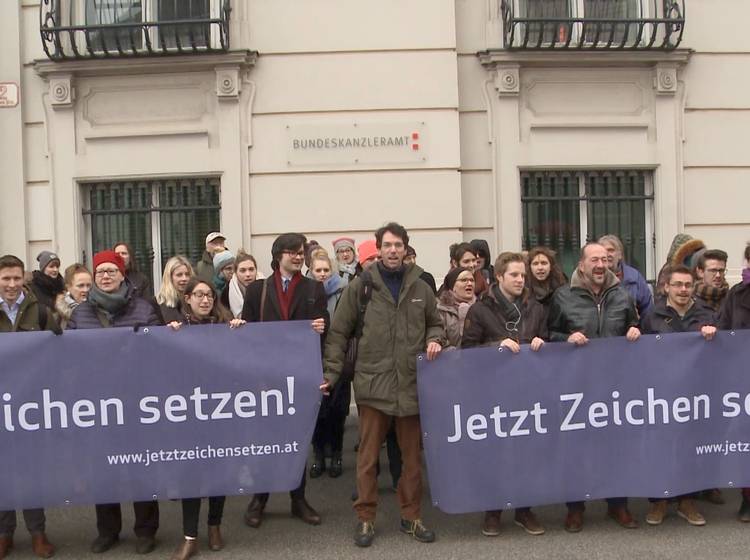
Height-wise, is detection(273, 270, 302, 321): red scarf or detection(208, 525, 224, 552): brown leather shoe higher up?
detection(273, 270, 302, 321): red scarf

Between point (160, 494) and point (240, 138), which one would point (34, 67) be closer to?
point (240, 138)

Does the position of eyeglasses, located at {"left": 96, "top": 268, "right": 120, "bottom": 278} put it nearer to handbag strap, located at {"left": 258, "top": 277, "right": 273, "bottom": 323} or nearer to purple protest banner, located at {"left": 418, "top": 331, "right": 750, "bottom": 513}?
handbag strap, located at {"left": 258, "top": 277, "right": 273, "bottom": 323}

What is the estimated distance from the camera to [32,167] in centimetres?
969

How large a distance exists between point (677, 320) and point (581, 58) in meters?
4.89

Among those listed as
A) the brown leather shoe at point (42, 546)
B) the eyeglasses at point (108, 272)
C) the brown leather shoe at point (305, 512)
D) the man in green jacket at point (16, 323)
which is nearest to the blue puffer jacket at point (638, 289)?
the brown leather shoe at point (305, 512)

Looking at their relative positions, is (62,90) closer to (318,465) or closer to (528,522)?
(318,465)

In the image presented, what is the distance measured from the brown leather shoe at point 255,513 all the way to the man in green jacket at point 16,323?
1.22 m

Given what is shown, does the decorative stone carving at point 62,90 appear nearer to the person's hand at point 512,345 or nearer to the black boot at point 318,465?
the black boot at point 318,465

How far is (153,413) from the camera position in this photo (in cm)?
527

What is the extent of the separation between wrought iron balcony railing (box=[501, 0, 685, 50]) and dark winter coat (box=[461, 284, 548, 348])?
490 cm

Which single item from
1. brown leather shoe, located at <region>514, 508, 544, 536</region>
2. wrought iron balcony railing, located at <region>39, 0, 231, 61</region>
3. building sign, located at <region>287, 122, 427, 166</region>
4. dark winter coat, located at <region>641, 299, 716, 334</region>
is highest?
wrought iron balcony railing, located at <region>39, 0, 231, 61</region>

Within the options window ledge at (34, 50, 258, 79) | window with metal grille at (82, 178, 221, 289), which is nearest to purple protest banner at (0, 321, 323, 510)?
window with metal grille at (82, 178, 221, 289)

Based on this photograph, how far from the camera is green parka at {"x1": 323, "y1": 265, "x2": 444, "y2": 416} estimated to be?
5.29m

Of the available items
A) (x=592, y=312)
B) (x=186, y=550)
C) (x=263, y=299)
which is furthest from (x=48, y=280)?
(x=592, y=312)
